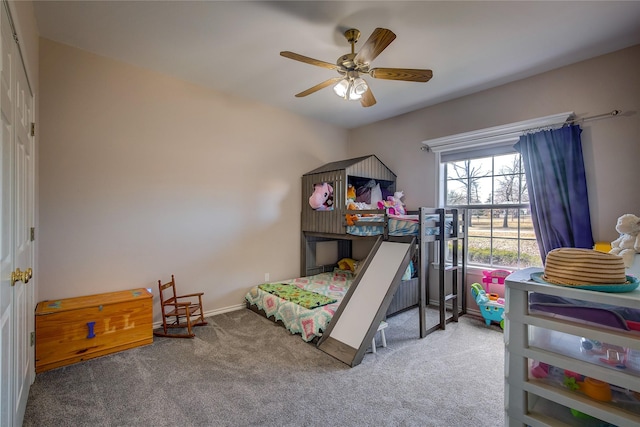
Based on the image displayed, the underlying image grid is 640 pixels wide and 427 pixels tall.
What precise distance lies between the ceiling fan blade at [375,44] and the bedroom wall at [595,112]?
1.25m

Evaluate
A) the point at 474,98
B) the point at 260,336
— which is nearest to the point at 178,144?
the point at 260,336

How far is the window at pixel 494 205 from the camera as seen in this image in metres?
3.14

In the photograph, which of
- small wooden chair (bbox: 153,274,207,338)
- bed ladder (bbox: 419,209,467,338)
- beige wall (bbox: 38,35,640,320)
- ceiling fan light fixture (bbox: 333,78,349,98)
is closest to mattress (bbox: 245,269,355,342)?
beige wall (bbox: 38,35,640,320)

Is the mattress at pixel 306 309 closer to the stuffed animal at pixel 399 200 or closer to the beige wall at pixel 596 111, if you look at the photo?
the stuffed animal at pixel 399 200

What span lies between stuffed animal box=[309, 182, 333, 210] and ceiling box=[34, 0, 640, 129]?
1295 millimetres

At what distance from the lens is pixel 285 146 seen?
400cm

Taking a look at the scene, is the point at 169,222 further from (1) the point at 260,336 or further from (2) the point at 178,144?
(1) the point at 260,336

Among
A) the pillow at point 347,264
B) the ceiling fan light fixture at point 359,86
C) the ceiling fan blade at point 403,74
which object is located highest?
the ceiling fan blade at point 403,74

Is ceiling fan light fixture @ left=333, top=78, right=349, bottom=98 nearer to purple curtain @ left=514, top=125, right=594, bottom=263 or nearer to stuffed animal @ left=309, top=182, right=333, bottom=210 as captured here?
stuffed animal @ left=309, top=182, right=333, bottom=210

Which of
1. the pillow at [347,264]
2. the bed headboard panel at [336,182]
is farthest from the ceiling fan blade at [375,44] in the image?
the pillow at [347,264]

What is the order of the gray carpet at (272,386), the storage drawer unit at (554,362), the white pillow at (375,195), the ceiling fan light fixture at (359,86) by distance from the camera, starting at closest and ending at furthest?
the storage drawer unit at (554,362) → the gray carpet at (272,386) → the ceiling fan light fixture at (359,86) → the white pillow at (375,195)

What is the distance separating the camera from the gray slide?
233 cm

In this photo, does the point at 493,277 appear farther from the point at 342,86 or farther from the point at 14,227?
the point at 14,227

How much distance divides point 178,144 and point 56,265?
5.09 feet
